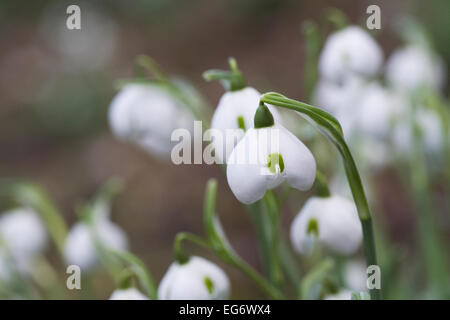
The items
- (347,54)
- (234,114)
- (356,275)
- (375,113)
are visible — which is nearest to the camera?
(234,114)

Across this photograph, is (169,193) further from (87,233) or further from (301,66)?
(87,233)

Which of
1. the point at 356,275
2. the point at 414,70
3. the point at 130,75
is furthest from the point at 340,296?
the point at 130,75

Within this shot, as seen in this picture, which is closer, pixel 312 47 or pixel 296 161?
pixel 296 161

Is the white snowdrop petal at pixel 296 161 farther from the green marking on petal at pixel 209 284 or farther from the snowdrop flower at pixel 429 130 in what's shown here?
the snowdrop flower at pixel 429 130

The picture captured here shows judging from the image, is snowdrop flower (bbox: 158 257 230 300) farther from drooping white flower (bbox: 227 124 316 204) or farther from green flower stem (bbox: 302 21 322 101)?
green flower stem (bbox: 302 21 322 101)

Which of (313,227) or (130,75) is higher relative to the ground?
(130,75)

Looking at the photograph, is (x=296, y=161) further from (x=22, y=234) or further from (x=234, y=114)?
(x=22, y=234)

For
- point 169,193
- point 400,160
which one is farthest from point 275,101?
point 169,193
